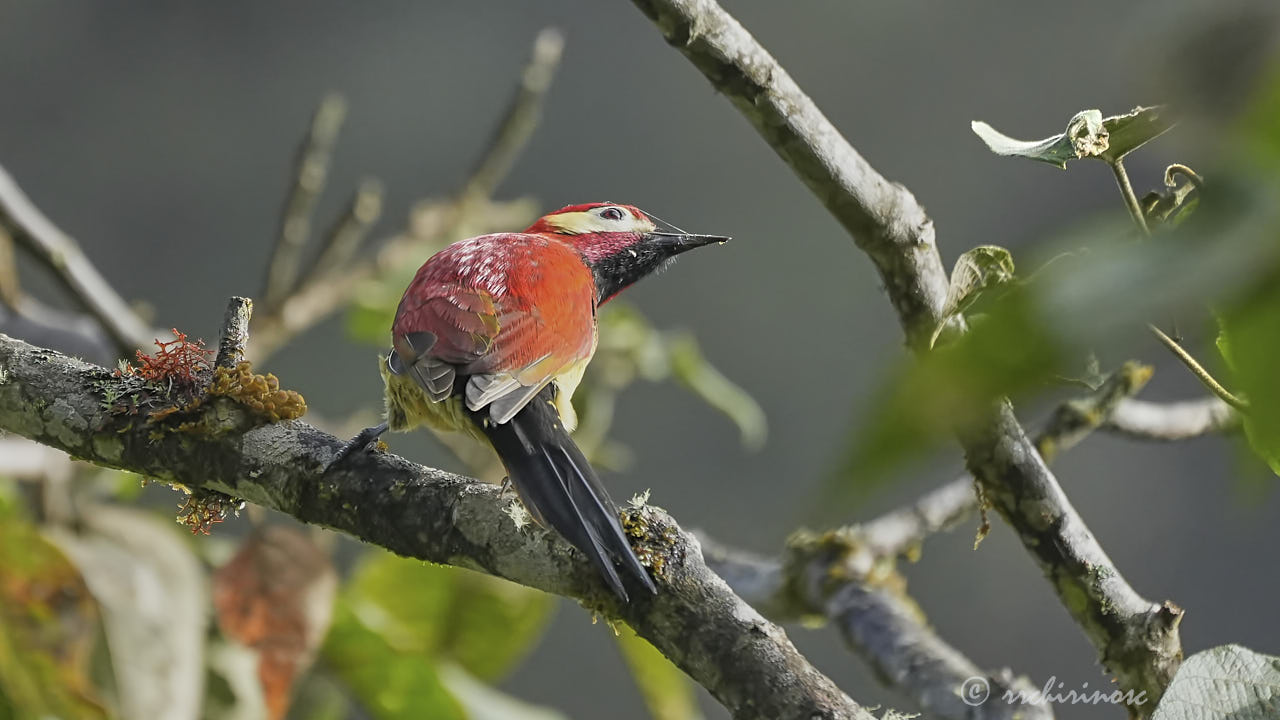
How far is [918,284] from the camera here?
912 millimetres

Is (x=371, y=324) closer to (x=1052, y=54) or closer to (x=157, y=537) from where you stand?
(x=157, y=537)

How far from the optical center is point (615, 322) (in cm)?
214

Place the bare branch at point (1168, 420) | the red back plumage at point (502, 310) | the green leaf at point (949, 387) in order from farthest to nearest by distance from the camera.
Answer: the bare branch at point (1168, 420), the red back plumage at point (502, 310), the green leaf at point (949, 387)

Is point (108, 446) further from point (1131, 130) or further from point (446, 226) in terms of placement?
point (446, 226)

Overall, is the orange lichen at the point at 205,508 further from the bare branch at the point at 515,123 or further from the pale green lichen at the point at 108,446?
the bare branch at the point at 515,123

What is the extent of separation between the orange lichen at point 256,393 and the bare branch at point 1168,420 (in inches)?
43.2

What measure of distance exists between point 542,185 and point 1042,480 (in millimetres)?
3645

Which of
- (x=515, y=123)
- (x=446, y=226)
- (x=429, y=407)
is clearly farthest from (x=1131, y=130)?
(x=446, y=226)

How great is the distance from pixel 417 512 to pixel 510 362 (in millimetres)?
199

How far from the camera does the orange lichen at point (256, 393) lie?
96cm

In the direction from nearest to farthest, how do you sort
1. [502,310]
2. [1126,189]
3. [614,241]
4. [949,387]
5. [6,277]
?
[949,387] < [1126,189] < [502,310] < [614,241] < [6,277]

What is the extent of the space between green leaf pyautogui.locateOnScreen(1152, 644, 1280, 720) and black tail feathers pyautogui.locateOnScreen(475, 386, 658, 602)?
1.15ft

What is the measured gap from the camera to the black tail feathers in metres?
A: 0.81

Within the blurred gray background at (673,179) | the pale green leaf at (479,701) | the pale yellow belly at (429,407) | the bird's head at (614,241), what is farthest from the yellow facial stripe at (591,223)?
the blurred gray background at (673,179)
